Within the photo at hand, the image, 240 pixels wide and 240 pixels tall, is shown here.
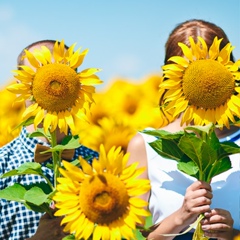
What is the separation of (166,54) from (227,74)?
537 millimetres

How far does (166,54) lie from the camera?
2109 mm

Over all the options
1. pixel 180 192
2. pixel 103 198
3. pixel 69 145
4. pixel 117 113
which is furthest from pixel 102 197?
pixel 117 113

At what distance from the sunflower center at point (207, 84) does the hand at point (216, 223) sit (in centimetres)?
22

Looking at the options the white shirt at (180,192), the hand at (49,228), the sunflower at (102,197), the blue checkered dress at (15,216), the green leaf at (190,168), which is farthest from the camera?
the blue checkered dress at (15,216)

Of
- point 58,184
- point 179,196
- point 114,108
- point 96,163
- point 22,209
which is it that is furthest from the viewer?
point 114,108

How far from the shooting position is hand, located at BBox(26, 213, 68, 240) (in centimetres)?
167

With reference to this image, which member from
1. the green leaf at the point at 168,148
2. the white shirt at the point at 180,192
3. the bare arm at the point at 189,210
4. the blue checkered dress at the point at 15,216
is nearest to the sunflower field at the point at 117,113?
the blue checkered dress at the point at 15,216

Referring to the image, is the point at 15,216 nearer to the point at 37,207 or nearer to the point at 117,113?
the point at 37,207

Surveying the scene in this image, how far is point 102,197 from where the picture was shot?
1.46m

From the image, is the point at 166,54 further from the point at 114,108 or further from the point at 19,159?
the point at 114,108

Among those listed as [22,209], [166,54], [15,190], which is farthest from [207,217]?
[22,209]

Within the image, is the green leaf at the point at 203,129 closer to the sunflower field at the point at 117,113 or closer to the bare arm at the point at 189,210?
the bare arm at the point at 189,210

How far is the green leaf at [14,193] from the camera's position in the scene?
5.38 feet

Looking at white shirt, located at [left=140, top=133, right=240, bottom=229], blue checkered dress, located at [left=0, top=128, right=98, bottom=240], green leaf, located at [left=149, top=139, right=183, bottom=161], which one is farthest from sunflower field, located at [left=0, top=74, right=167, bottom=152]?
green leaf, located at [left=149, top=139, right=183, bottom=161]
